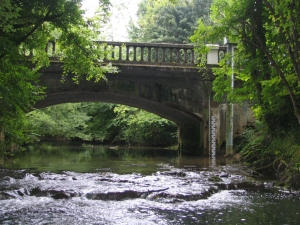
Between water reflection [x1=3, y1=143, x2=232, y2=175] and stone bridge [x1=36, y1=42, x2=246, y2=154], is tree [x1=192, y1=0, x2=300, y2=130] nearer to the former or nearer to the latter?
water reflection [x1=3, y1=143, x2=232, y2=175]

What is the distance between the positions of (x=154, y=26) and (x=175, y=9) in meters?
2.26

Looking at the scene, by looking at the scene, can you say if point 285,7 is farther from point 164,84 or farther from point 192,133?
point 192,133

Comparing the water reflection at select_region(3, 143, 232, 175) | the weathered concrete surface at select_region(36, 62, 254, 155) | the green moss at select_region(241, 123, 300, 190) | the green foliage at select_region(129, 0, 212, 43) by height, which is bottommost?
the water reflection at select_region(3, 143, 232, 175)

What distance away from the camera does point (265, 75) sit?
28.8 feet

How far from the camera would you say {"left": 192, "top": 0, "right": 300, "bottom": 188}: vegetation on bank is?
7.79 metres

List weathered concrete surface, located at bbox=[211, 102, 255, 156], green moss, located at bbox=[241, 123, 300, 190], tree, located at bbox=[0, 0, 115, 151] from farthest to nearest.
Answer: weathered concrete surface, located at bbox=[211, 102, 255, 156] < green moss, located at bbox=[241, 123, 300, 190] < tree, located at bbox=[0, 0, 115, 151]

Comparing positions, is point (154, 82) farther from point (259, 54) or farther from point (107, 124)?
point (107, 124)

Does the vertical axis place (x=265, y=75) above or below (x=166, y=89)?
below

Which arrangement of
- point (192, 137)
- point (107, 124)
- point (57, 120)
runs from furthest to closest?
point (107, 124) → point (57, 120) → point (192, 137)

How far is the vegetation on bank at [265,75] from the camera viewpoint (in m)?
7.79

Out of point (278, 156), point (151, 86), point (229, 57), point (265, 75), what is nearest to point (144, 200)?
point (278, 156)

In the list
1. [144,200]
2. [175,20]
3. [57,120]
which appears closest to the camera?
[144,200]

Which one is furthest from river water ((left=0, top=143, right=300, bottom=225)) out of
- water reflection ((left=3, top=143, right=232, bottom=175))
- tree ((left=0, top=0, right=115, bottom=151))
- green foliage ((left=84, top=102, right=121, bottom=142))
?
green foliage ((left=84, top=102, right=121, bottom=142))

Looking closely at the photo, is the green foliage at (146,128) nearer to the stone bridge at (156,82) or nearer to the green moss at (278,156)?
the stone bridge at (156,82)
